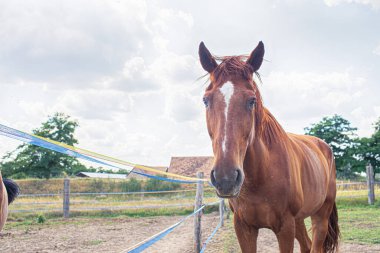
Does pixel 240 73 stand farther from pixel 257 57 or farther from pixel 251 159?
pixel 251 159

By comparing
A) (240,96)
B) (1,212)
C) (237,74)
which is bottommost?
(1,212)

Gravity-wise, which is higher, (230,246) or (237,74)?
(237,74)

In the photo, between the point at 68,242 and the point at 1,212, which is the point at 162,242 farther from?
the point at 1,212

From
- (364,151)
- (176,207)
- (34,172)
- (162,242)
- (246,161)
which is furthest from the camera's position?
(364,151)

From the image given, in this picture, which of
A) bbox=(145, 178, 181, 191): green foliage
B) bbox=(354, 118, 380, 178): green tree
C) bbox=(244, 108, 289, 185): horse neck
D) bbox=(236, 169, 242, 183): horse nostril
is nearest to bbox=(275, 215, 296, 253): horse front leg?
bbox=(244, 108, 289, 185): horse neck

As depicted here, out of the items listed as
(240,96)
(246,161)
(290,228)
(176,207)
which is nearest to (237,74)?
(240,96)

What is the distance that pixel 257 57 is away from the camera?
8.83 ft

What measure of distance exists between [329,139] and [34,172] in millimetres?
36935

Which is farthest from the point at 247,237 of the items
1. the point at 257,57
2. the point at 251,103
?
the point at 257,57

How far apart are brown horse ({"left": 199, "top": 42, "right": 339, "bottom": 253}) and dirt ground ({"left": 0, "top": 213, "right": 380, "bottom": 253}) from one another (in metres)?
3.45

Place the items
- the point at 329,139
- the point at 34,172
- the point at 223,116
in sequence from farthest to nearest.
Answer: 1. the point at 329,139
2. the point at 34,172
3. the point at 223,116

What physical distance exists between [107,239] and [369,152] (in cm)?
4116

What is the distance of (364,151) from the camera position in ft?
136

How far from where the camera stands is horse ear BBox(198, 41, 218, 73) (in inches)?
109
